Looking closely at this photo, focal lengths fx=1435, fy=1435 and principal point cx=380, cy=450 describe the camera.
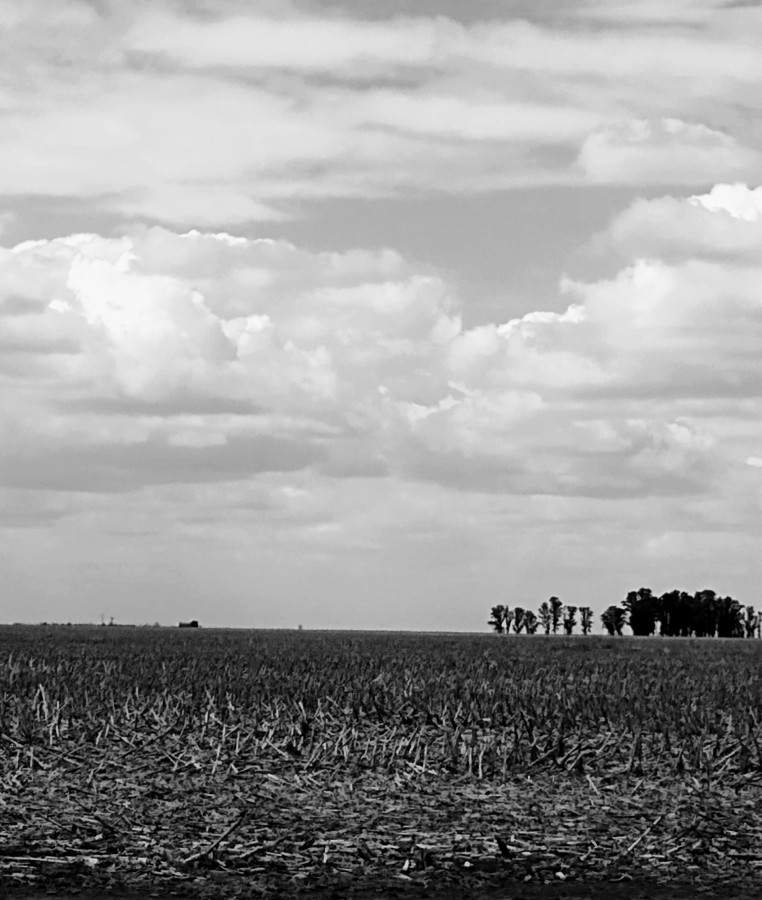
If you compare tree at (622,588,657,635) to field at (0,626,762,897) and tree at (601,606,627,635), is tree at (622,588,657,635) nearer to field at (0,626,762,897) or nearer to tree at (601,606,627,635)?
tree at (601,606,627,635)

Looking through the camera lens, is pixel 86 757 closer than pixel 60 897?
No

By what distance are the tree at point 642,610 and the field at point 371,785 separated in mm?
135903

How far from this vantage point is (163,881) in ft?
49.6

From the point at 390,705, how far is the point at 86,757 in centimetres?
658

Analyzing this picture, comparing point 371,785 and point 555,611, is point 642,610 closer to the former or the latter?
point 555,611

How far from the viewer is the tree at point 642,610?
545 ft

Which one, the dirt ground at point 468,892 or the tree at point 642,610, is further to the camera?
the tree at point 642,610

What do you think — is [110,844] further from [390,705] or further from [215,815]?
[390,705]

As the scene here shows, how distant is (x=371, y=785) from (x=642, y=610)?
491ft

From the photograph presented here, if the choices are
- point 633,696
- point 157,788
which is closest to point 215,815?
point 157,788

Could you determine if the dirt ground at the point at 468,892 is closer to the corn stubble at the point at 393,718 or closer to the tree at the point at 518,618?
the corn stubble at the point at 393,718

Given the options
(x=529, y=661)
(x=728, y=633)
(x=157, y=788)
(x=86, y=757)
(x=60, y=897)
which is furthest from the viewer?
(x=728, y=633)

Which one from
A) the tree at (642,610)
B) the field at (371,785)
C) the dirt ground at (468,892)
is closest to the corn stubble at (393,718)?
the field at (371,785)

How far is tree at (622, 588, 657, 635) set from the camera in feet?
545
